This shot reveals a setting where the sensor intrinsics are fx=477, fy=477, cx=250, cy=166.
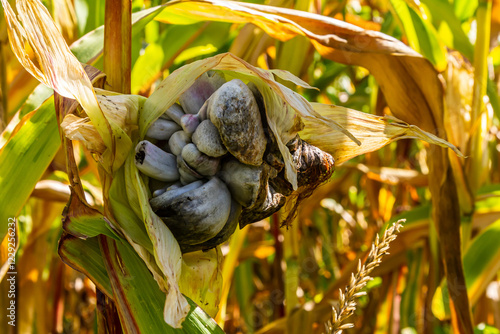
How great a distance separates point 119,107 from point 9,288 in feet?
2.23

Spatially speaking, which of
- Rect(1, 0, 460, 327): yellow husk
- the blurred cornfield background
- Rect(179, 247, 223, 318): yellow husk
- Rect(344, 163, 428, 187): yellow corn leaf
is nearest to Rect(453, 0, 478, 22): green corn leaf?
the blurred cornfield background

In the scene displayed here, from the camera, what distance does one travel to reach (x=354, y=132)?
0.62 m

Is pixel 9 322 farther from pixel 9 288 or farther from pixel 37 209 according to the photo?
pixel 37 209

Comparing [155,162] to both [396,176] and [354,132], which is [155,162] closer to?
[354,132]

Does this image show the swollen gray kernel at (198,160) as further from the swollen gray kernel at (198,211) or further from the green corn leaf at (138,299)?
the green corn leaf at (138,299)

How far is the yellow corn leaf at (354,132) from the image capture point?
0.58 meters

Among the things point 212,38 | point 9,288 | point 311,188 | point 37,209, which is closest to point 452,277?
point 311,188

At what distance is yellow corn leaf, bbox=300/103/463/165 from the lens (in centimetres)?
58

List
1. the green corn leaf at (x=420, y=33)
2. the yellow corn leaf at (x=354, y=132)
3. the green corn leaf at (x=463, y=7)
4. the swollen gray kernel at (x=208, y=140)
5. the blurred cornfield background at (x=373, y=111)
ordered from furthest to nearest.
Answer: the green corn leaf at (x=463, y=7), the green corn leaf at (x=420, y=33), the blurred cornfield background at (x=373, y=111), the yellow corn leaf at (x=354, y=132), the swollen gray kernel at (x=208, y=140)

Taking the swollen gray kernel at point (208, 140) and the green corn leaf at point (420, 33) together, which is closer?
the swollen gray kernel at point (208, 140)

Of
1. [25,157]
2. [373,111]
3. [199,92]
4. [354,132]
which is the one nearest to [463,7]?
[373,111]

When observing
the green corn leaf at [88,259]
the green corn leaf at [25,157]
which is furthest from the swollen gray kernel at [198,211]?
the green corn leaf at [25,157]

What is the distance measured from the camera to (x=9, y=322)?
0.97m

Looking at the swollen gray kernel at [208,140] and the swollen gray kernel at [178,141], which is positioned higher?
the swollen gray kernel at [208,140]
